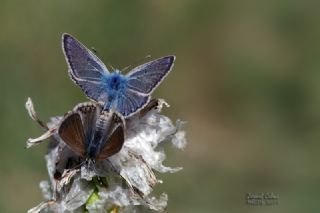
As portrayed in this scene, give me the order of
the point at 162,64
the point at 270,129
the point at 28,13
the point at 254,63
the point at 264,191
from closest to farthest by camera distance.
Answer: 1. the point at 162,64
2. the point at 264,191
3. the point at 28,13
4. the point at 270,129
5. the point at 254,63

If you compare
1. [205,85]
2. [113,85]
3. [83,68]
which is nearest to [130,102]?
[113,85]

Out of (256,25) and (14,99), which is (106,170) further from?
(256,25)

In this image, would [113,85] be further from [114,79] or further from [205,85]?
[205,85]

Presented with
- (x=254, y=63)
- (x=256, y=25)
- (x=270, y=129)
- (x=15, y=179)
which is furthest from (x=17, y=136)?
(x=256, y=25)

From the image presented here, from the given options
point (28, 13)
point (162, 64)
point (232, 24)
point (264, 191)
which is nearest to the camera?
point (162, 64)

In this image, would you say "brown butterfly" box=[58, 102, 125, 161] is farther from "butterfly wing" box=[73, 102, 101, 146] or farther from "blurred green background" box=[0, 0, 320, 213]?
"blurred green background" box=[0, 0, 320, 213]

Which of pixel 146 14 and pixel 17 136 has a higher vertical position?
pixel 146 14
